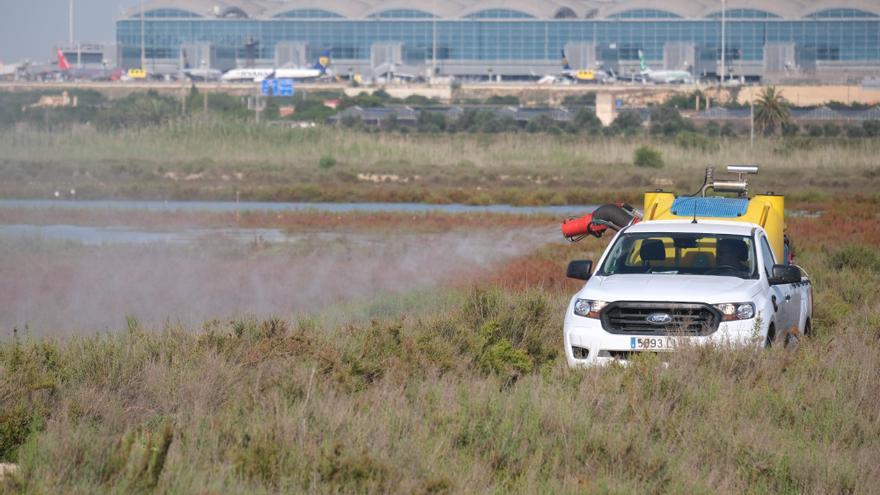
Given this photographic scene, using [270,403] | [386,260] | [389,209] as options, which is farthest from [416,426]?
[389,209]

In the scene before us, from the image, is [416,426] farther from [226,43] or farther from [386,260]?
[226,43]

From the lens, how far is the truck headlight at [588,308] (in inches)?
443

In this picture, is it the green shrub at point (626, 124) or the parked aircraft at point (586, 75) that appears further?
the parked aircraft at point (586, 75)

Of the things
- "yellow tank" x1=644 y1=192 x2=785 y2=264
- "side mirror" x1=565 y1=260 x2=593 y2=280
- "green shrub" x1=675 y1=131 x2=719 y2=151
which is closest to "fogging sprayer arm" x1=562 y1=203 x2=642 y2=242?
"yellow tank" x1=644 y1=192 x2=785 y2=264

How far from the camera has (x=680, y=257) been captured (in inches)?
511

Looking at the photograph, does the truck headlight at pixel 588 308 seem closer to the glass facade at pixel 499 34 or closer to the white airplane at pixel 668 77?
the white airplane at pixel 668 77

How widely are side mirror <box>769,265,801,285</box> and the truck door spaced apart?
0.32 ft

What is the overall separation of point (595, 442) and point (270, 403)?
2314mm

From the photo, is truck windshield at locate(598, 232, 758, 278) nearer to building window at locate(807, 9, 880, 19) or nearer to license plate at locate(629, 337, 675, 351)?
license plate at locate(629, 337, 675, 351)

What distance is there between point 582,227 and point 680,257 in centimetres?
306

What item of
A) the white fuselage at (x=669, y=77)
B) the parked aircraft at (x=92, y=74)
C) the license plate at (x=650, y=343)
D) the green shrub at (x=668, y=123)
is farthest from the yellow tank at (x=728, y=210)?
the parked aircraft at (x=92, y=74)

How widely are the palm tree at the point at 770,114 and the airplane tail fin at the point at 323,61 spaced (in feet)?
210

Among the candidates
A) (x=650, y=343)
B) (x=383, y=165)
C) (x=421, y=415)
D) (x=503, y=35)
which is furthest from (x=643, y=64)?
(x=421, y=415)

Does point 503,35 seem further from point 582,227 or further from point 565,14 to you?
point 582,227
